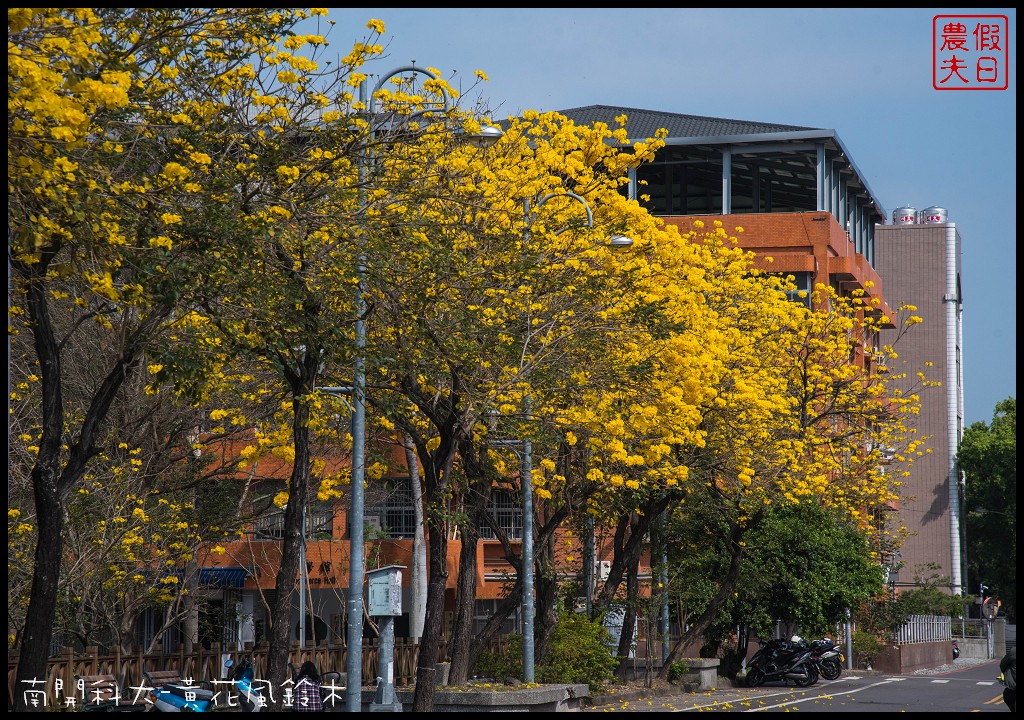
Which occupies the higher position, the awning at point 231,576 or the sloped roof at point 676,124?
the sloped roof at point 676,124

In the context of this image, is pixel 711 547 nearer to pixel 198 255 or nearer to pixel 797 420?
pixel 797 420

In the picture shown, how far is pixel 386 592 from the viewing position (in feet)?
56.1

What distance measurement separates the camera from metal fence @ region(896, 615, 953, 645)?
49812 millimetres

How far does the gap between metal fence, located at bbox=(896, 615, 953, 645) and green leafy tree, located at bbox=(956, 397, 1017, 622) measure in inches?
938

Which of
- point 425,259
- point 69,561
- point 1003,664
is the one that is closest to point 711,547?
point 1003,664

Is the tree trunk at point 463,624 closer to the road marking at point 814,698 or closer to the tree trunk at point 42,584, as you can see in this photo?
the road marking at point 814,698

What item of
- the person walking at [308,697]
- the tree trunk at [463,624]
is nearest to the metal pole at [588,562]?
the tree trunk at [463,624]

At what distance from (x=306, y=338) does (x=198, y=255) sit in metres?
2.11

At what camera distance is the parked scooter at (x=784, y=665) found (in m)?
33.2

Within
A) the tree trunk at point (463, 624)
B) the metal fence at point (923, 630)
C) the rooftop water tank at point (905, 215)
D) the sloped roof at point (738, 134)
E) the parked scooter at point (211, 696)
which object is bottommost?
the metal fence at point (923, 630)

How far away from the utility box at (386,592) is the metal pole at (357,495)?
20 centimetres

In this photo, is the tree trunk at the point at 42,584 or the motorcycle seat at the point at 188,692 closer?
the tree trunk at the point at 42,584

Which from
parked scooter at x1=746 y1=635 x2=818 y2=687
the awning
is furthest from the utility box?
the awning

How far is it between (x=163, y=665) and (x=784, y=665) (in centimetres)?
1758
